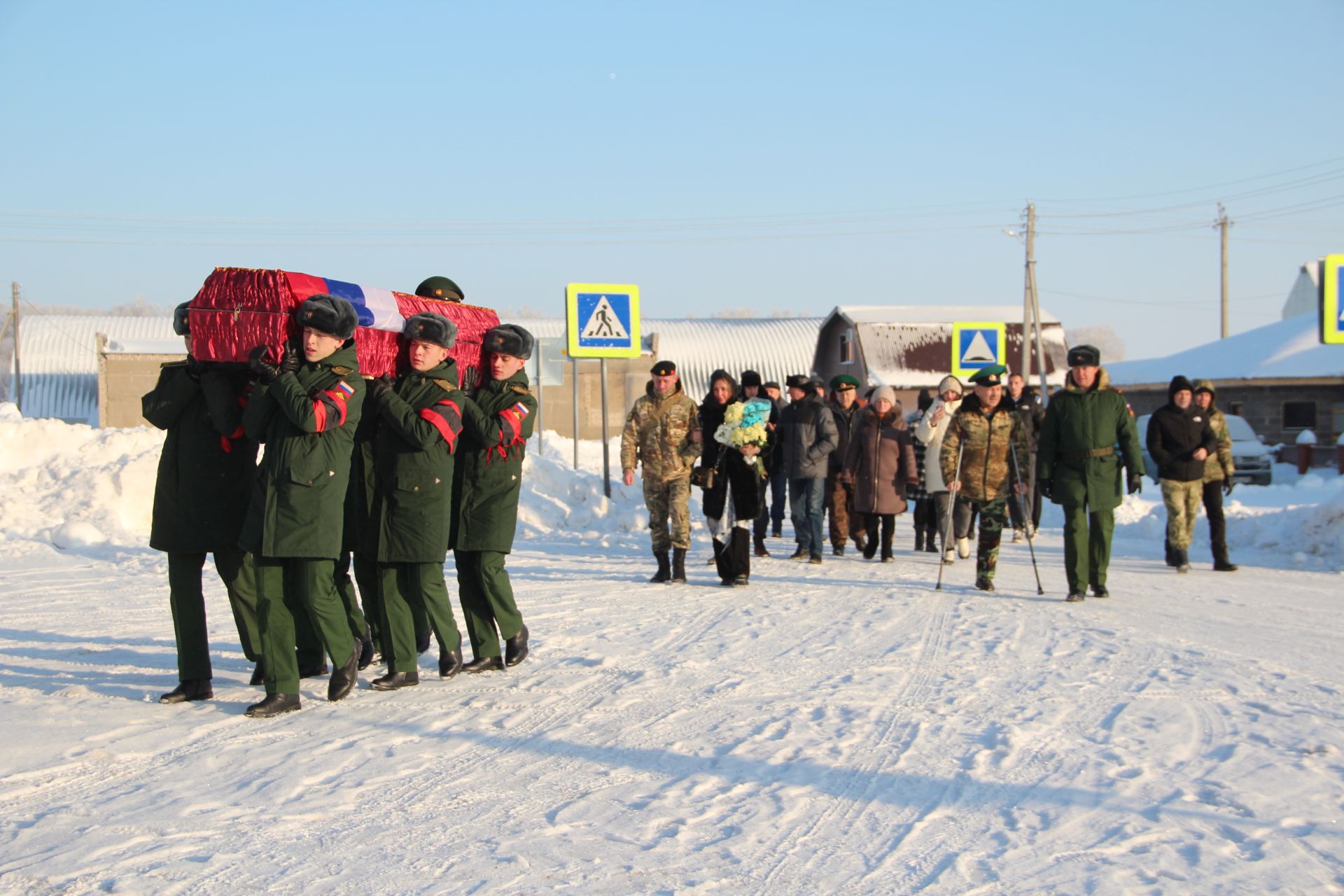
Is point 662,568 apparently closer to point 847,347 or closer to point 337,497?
point 337,497

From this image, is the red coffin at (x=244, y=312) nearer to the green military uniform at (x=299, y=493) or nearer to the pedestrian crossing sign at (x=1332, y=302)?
the green military uniform at (x=299, y=493)

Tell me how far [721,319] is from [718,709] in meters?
50.3

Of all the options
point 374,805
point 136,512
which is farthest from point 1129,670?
point 136,512

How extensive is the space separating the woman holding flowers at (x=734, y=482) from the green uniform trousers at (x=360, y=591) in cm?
439

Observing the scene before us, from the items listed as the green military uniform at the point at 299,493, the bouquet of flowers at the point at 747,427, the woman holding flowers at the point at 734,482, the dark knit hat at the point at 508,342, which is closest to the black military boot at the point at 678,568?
the woman holding flowers at the point at 734,482

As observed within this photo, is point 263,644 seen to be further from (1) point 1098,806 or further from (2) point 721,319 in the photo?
(2) point 721,319

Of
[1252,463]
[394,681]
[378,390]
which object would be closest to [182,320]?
[378,390]

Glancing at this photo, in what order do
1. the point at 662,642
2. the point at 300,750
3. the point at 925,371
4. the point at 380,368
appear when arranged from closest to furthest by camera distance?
1. the point at 300,750
2. the point at 380,368
3. the point at 662,642
4. the point at 925,371

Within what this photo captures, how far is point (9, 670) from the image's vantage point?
264 inches

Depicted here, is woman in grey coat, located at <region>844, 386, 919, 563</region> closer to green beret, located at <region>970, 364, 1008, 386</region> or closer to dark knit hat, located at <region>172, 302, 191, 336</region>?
green beret, located at <region>970, 364, 1008, 386</region>

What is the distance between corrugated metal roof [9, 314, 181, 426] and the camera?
151 ft

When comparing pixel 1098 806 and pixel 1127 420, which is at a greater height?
pixel 1127 420

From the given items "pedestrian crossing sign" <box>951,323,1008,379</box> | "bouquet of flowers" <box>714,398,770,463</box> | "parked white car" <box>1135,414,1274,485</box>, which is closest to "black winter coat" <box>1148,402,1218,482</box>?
"bouquet of flowers" <box>714,398,770,463</box>

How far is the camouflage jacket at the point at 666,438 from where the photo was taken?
10.5 m
